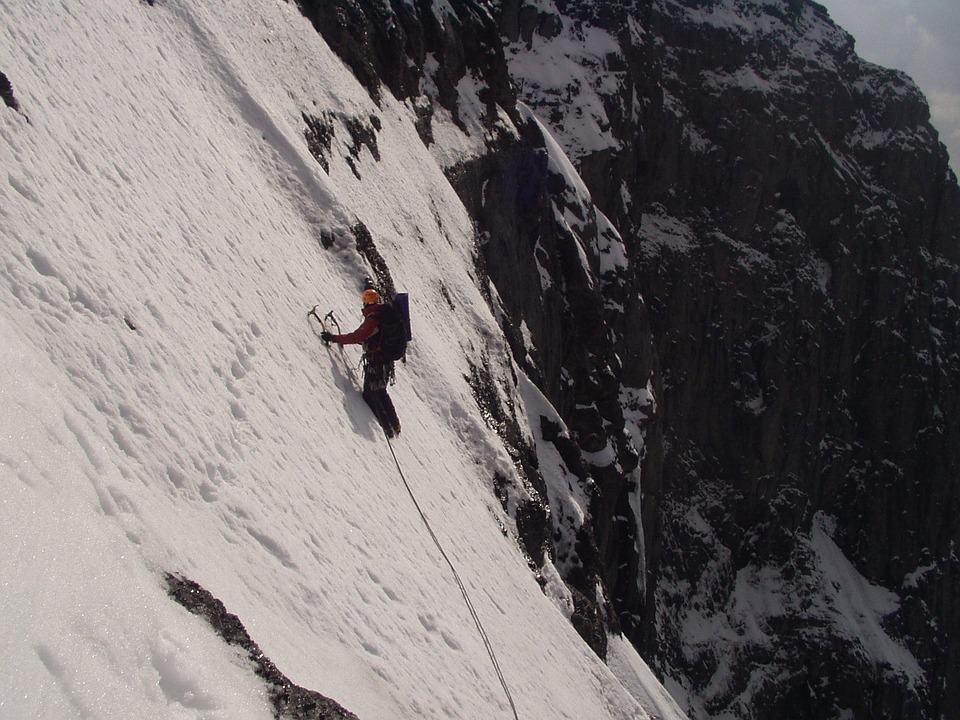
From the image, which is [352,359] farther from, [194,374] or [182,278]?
[194,374]

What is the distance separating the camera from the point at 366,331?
35.5 feet

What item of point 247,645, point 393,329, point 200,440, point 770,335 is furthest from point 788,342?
point 247,645

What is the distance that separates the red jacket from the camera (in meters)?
10.7

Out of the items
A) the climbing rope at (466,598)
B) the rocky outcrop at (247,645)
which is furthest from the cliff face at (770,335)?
the rocky outcrop at (247,645)

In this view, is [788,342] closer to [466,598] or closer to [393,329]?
[393,329]

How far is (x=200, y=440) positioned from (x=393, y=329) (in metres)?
5.08

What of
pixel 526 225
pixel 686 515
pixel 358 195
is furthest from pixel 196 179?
pixel 686 515

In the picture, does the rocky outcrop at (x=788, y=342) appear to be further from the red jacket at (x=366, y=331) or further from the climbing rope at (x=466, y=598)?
the climbing rope at (x=466, y=598)

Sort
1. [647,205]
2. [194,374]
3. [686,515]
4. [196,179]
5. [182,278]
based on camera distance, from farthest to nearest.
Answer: [647,205] < [686,515] < [196,179] < [182,278] < [194,374]

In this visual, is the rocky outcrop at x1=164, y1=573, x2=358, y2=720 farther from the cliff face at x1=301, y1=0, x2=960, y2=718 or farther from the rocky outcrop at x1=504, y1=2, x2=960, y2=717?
the rocky outcrop at x1=504, y1=2, x2=960, y2=717

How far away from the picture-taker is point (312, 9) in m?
21.3

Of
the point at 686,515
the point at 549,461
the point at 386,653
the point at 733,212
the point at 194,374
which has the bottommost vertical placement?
the point at 686,515

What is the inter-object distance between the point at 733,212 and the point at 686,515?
1217 inches

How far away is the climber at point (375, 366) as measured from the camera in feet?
35.4
